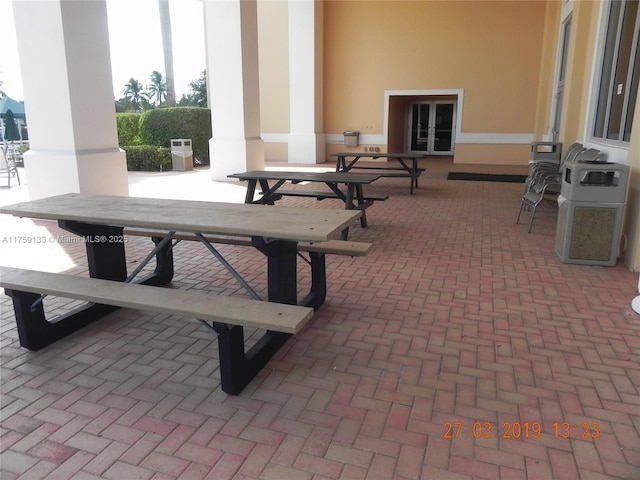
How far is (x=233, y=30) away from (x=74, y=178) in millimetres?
4989

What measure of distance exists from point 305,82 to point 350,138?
83.3 inches

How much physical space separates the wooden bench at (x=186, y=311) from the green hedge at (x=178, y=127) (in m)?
12.2

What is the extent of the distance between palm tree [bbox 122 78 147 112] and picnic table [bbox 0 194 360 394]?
46.2 meters

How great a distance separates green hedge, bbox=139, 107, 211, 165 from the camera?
47.3ft

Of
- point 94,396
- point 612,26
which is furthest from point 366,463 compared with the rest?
point 612,26

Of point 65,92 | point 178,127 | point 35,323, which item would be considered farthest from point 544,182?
point 178,127

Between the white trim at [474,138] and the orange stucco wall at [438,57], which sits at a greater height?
the orange stucco wall at [438,57]

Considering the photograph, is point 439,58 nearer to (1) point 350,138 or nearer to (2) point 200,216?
(1) point 350,138

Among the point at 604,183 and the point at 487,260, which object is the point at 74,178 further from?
the point at 604,183

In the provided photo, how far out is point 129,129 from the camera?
48.6 ft

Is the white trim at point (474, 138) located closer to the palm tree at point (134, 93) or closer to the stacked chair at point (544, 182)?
the stacked chair at point (544, 182)

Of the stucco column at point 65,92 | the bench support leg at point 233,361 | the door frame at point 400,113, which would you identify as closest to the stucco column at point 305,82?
the door frame at point 400,113

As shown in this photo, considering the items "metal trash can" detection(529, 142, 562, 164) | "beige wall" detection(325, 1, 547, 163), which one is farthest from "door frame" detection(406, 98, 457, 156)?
"metal trash can" detection(529, 142, 562, 164)

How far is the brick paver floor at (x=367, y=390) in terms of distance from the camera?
1958mm
